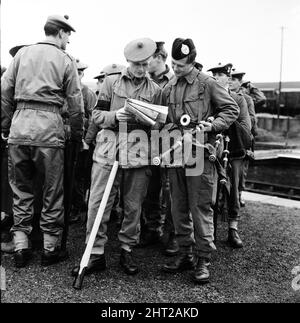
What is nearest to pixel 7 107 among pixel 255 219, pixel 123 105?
pixel 123 105

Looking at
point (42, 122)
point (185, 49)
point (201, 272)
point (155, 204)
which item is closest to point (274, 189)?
point (155, 204)

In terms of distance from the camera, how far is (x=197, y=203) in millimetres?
3969

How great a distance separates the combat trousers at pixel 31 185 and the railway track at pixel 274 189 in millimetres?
6498

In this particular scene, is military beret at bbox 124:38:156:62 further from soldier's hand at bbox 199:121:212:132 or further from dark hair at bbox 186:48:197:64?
soldier's hand at bbox 199:121:212:132

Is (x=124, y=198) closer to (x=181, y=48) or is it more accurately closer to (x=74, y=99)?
(x=74, y=99)

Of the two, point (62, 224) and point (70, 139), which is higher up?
point (70, 139)

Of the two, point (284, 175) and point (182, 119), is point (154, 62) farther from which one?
point (284, 175)

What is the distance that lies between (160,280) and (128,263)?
0.36 meters

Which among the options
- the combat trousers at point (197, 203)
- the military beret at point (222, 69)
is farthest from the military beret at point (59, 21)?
the military beret at point (222, 69)

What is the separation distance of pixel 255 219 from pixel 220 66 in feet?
7.87

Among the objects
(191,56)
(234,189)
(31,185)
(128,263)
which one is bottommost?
(128,263)

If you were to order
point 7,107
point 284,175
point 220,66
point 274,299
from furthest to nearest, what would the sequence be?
1. point 284,175
2. point 220,66
3. point 7,107
4. point 274,299

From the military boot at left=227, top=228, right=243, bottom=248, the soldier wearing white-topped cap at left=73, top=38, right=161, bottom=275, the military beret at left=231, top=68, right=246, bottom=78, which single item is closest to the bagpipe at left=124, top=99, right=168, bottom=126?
the soldier wearing white-topped cap at left=73, top=38, right=161, bottom=275

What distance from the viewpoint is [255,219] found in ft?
20.8
